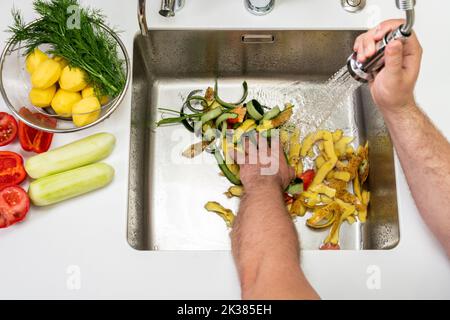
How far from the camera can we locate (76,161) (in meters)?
1.04

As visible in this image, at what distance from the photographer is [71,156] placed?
104 centimetres

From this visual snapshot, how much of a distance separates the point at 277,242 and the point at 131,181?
1.15ft

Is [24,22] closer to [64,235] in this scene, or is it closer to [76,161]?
[76,161]

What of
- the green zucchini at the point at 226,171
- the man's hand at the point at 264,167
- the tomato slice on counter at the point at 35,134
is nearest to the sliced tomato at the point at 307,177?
the man's hand at the point at 264,167

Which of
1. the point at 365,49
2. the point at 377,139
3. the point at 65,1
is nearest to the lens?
the point at 365,49

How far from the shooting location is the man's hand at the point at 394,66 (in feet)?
3.01

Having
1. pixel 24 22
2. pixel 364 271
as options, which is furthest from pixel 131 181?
pixel 364 271

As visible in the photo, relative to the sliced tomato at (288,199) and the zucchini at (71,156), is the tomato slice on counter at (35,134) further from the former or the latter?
the sliced tomato at (288,199)

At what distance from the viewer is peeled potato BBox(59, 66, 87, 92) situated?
3.40 feet

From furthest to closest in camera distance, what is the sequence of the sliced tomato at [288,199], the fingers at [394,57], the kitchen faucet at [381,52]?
the sliced tomato at [288,199], the fingers at [394,57], the kitchen faucet at [381,52]

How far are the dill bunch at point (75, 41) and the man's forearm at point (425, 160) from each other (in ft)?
1.76

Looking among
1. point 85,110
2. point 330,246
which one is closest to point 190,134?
point 85,110

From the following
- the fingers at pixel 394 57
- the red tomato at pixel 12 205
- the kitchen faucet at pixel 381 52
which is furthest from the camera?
the red tomato at pixel 12 205
